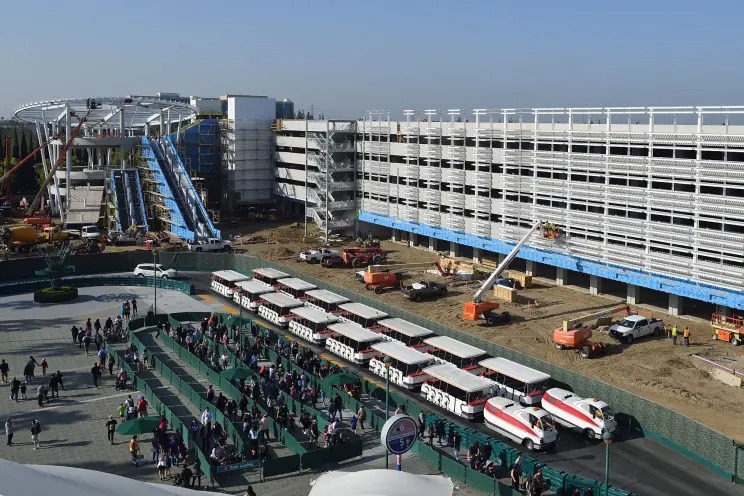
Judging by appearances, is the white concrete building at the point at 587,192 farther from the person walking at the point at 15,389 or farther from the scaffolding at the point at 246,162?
the person walking at the point at 15,389

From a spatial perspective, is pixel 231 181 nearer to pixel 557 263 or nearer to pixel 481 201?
pixel 481 201

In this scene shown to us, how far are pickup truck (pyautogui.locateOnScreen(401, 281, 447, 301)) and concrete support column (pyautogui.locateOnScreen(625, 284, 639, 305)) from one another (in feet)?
39.8

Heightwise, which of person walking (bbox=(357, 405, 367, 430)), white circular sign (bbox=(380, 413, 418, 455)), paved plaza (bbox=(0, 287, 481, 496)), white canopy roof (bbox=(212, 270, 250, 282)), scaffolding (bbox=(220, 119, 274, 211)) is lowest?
paved plaza (bbox=(0, 287, 481, 496))

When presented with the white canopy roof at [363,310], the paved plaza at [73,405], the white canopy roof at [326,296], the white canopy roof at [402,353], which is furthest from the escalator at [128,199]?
the white canopy roof at [402,353]

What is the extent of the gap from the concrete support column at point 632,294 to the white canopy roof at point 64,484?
44398 mm

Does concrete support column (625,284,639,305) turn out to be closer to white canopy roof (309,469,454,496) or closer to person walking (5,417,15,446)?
white canopy roof (309,469,454,496)

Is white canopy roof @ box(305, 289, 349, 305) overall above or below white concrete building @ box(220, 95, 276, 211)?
below

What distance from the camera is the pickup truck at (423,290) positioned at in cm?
5144

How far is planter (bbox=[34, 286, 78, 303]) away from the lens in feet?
163

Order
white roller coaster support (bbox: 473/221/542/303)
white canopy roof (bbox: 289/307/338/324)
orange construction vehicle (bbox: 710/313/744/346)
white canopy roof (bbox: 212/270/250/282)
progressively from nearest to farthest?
orange construction vehicle (bbox: 710/313/744/346)
white canopy roof (bbox: 289/307/338/324)
white roller coaster support (bbox: 473/221/542/303)
white canopy roof (bbox: 212/270/250/282)

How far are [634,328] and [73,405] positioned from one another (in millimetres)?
27993

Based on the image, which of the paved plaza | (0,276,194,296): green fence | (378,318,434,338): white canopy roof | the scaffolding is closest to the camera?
the paved plaza

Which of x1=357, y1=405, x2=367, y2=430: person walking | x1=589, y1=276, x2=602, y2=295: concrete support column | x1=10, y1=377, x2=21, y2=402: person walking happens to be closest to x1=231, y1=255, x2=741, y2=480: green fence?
x1=357, y1=405, x2=367, y2=430: person walking

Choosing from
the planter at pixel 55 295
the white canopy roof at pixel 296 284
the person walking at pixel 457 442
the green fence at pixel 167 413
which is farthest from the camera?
the planter at pixel 55 295
